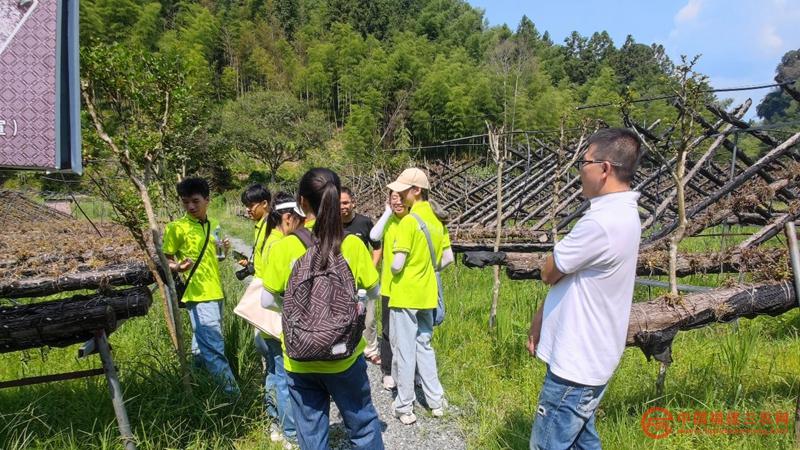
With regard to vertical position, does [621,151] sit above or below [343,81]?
below

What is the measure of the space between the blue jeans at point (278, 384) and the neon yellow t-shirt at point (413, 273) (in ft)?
2.59

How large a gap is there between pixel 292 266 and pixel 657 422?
94.4 inches

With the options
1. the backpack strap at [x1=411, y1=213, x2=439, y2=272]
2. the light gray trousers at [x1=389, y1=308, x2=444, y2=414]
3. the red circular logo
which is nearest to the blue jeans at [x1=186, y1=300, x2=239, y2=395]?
the light gray trousers at [x1=389, y1=308, x2=444, y2=414]

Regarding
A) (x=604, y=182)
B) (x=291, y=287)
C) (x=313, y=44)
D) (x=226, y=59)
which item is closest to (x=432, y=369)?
(x=291, y=287)

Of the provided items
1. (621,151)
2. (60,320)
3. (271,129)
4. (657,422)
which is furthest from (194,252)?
(271,129)

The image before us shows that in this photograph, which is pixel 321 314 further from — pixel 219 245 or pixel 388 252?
pixel 219 245

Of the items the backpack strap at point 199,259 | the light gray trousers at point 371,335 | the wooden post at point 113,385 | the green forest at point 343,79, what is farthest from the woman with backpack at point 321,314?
the green forest at point 343,79

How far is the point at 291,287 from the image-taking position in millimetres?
1937

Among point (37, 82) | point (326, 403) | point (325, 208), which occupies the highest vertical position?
point (37, 82)

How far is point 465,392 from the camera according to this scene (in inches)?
137

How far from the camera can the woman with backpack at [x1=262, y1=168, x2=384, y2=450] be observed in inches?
75.2

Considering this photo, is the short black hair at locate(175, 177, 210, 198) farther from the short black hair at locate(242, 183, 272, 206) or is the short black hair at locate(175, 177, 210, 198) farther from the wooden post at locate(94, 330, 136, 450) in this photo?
the wooden post at locate(94, 330, 136, 450)

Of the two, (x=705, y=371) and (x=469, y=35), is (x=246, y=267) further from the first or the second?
(x=469, y=35)

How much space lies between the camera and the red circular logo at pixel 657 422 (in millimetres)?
2664
